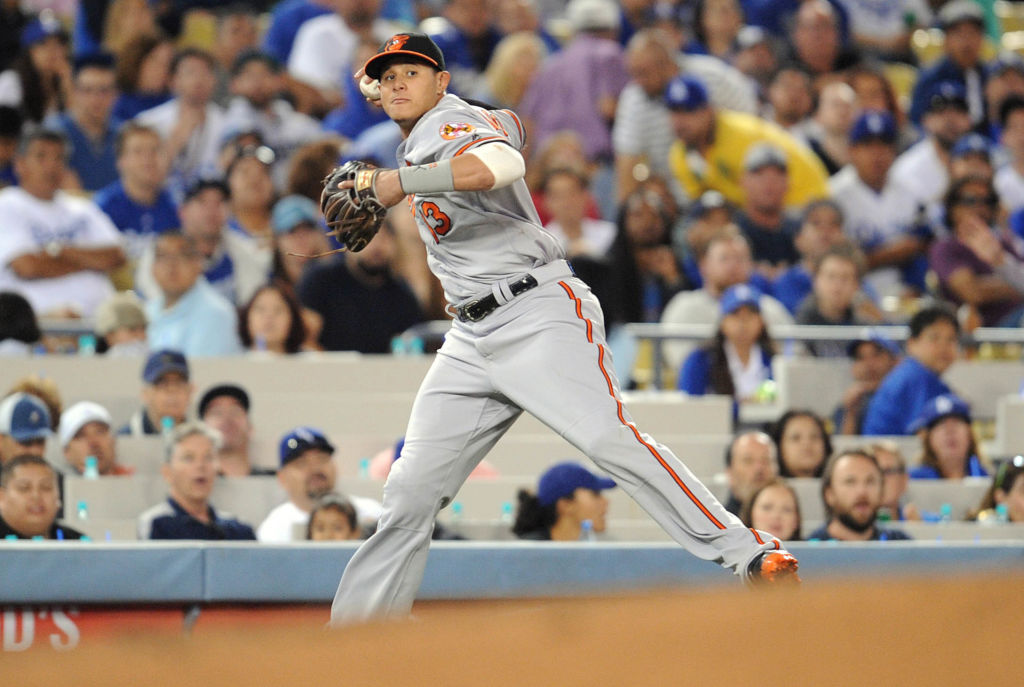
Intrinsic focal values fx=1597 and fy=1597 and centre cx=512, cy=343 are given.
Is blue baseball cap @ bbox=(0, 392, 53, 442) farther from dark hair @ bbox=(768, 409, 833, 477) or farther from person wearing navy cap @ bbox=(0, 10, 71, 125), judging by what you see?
person wearing navy cap @ bbox=(0, 10, 71, 125)

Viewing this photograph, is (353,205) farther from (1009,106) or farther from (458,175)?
(1009,106)

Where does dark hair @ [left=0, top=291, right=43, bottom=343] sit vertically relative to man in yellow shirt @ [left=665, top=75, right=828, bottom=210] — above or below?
below

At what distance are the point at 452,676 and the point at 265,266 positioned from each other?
509 centimetres

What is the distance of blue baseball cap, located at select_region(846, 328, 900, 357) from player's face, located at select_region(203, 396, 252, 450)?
114 inches

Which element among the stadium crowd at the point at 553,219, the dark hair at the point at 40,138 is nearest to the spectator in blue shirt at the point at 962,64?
the stadium crowd at the point at 553,219

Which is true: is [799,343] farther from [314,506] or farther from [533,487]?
[314,506]

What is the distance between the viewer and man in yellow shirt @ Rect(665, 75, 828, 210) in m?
8.95

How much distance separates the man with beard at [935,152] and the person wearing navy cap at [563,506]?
13.6 feet

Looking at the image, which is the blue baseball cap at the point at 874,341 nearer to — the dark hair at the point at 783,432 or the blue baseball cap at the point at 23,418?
the dark hair at the point at 783,432

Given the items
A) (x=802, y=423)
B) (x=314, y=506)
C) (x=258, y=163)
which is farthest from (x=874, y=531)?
(x=258, y=163)

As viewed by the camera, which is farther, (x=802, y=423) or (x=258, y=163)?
(x=258, y=163)

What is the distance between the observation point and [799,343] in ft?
25.4

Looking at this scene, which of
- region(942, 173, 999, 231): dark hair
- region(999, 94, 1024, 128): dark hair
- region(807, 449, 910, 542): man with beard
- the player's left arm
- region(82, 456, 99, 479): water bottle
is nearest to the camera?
the player's left arm

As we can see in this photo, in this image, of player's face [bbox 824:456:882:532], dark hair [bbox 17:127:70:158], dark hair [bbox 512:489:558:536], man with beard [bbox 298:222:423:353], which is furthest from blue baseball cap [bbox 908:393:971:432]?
dark hair [bbox 17:127:70:158]
